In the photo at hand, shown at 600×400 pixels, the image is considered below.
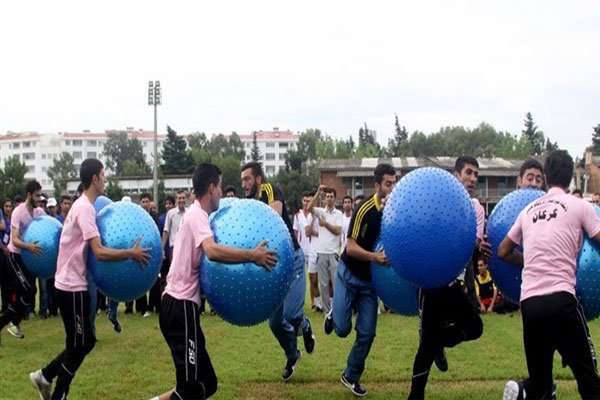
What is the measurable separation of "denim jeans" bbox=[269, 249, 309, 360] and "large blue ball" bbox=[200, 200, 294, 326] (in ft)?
7.72

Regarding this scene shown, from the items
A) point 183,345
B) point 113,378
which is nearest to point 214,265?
point 183,345

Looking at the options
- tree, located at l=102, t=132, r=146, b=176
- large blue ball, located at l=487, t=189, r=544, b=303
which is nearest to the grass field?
large blue ball, located at l=487, t=189, r=544, b=303

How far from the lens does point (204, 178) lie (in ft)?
20.0

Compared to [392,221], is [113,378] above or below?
below

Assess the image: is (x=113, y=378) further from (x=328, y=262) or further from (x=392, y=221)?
(x=328, y=262)

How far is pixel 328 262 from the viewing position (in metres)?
14.8

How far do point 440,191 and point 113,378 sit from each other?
4595 millimetres

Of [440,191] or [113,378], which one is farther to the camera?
[113,378]

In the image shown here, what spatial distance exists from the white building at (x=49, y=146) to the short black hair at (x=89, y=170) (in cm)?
15421

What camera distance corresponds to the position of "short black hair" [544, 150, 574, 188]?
5.84 m

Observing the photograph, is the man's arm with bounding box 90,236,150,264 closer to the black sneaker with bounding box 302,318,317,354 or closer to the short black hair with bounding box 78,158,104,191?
the short black hair with bounding box 78,158,104,191

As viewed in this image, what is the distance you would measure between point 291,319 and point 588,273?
3.66 m

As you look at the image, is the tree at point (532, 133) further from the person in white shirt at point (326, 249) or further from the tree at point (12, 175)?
the person in white shirt at point (326, 249)

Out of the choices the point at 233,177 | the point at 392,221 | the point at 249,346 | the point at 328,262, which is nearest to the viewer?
the point at 392,221
